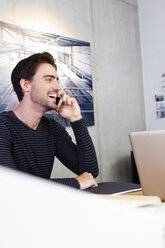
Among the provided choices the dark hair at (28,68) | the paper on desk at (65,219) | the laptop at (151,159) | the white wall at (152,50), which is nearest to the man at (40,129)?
the dark hair at (28,68)

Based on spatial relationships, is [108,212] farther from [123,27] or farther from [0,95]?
[123,27]

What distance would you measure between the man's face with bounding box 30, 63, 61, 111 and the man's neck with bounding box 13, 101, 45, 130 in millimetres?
54

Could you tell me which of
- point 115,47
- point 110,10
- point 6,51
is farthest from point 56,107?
point 110,10

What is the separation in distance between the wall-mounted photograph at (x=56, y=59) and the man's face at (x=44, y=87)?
958 mm

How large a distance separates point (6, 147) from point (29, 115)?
11.8 inches

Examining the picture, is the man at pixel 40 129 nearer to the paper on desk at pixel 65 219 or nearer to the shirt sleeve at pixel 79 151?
the shirt sleeve at pixel 79 151

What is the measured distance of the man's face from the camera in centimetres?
166

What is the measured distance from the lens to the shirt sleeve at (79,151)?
1.62 m

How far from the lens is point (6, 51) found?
260cm

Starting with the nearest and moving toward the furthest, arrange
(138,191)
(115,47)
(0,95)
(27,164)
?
(138,191), (27,164), (0,95), (115,47)

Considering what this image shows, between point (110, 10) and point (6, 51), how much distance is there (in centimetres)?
185

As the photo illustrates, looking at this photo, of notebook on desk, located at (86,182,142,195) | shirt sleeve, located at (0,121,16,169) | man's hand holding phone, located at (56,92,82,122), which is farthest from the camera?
man's hand holding phone, located at (56,92,82,122)

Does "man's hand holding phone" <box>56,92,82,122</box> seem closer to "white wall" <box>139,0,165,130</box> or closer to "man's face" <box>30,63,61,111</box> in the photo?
"man's face" <box>30,63,61,111</box>

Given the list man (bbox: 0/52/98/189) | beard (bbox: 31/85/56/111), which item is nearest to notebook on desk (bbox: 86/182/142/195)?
man (bbox: 0/52/98/189)
